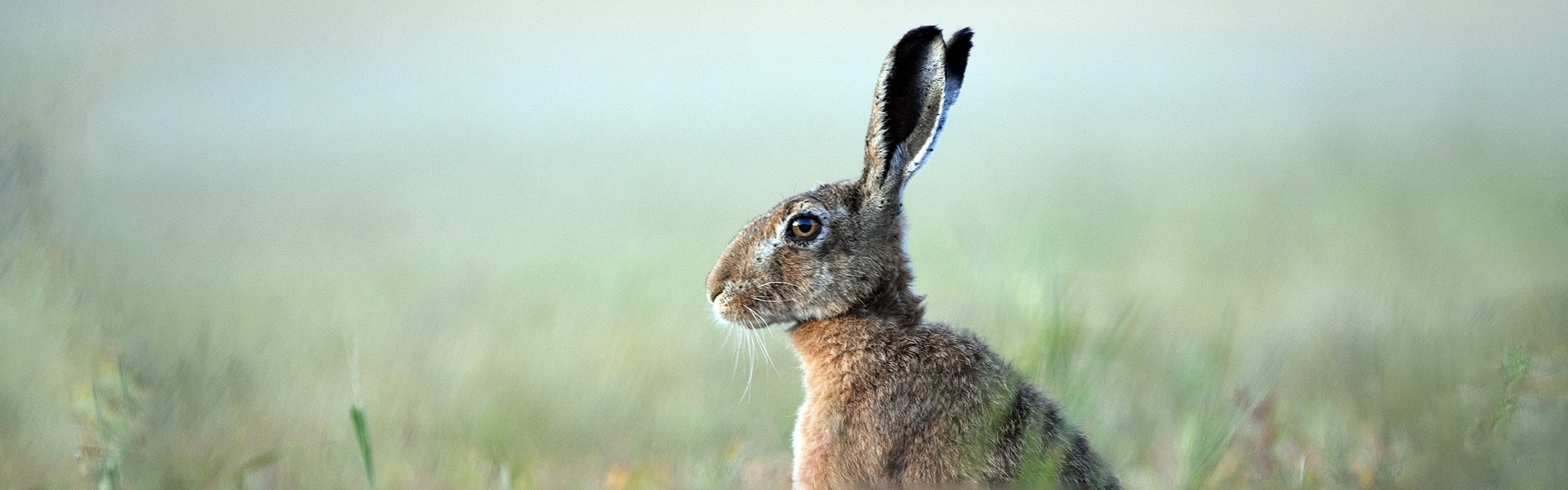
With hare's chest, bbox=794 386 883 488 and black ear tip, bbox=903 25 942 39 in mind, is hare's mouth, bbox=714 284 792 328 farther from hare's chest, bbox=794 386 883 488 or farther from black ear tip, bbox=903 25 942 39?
black ear tip, bbox=903 25 942 39

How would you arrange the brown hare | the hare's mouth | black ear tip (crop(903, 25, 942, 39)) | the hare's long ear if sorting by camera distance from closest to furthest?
the brown hare, black ear tip (crop(903, 25, 942, 39)), the hare's long ear, the hare's mouth

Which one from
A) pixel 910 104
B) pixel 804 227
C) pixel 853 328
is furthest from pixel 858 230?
pixel 910 104

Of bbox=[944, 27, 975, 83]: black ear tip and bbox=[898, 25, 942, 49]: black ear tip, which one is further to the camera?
bbox=[944, 27, 975, 83]: black ear tip

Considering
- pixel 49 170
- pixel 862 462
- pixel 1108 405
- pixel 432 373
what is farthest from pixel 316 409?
pixel 1108 405

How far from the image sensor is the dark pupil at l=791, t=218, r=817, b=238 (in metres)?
5.50

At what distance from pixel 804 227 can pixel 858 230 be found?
0.23 m

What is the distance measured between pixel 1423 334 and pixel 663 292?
6291 millimetres

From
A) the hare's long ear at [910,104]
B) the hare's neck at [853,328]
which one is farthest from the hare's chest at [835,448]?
the hare's long ear at [910,104]

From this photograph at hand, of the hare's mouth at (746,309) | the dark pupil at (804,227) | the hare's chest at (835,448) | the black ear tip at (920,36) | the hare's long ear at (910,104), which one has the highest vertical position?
the black ear tip at (920,36)

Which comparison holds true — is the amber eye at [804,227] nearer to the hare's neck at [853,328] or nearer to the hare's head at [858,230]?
the hare's head at [858,230]

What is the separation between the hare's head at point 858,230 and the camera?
534 cm

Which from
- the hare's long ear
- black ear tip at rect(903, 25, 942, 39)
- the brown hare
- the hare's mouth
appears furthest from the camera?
the hare's mouth

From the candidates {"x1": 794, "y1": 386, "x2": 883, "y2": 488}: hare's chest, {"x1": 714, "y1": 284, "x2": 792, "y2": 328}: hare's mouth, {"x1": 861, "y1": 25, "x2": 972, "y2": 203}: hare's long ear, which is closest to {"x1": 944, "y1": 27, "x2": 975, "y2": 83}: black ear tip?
{"x1": 861, "y1": 25, "x2": 972, "y2": 203}: hare's long ear

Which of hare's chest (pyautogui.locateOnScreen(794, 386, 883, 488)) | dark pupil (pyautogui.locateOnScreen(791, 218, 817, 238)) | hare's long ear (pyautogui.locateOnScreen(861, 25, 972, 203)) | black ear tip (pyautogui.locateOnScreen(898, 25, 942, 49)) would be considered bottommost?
hare's chest (pyautogui.locateOnScreen(794, 386, 883, 488))
